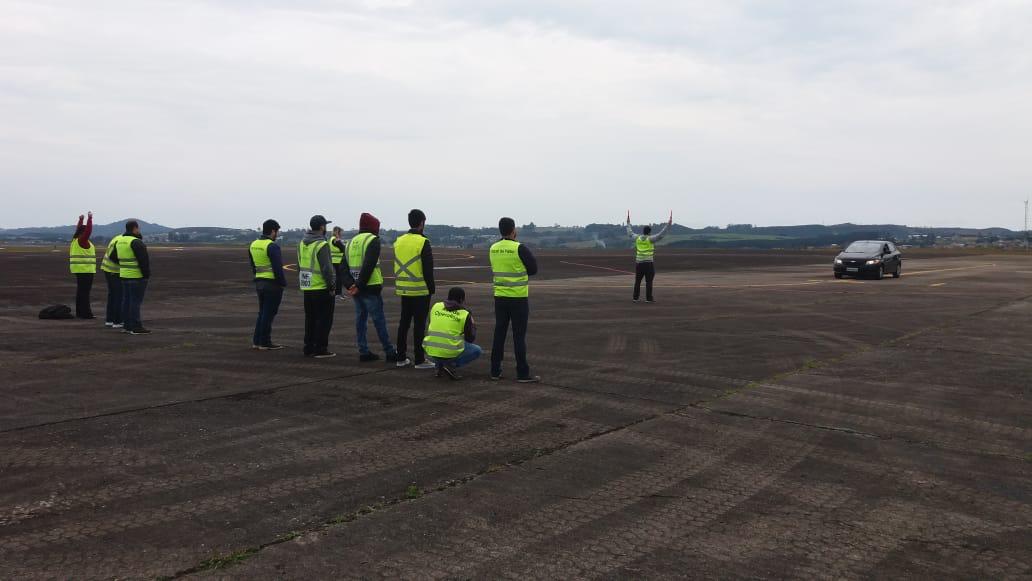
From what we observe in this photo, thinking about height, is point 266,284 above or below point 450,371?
above

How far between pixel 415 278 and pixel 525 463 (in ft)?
15.0

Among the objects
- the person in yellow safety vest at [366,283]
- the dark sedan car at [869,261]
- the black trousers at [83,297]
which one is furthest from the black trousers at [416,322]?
the dark sedan car at [869,261]

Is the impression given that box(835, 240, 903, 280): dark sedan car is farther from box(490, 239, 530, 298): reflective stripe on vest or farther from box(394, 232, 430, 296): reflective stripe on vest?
box(394, 232, 430, 296): reflective stripe on vest

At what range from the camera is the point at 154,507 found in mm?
4781

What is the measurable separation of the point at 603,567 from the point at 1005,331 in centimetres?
1305

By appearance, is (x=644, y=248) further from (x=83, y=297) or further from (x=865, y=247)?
(x=865, y=247)

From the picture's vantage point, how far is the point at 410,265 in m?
9.83

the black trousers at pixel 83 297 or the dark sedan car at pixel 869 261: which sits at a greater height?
the dark sedan car at pixel 869 261

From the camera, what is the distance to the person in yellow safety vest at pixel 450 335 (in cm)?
912

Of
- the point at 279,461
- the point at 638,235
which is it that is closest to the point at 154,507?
the point at 279,461

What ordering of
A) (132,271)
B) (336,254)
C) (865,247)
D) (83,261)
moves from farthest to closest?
(865,247) < (83,261) < (132,271) < (336,254)

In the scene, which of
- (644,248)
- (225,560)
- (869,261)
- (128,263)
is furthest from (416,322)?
(869,261)

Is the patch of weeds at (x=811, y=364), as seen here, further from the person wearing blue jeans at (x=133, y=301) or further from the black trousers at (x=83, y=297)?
the black trousers at (x=83, y=297)

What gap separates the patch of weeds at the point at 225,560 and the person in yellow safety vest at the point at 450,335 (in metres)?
5.03
